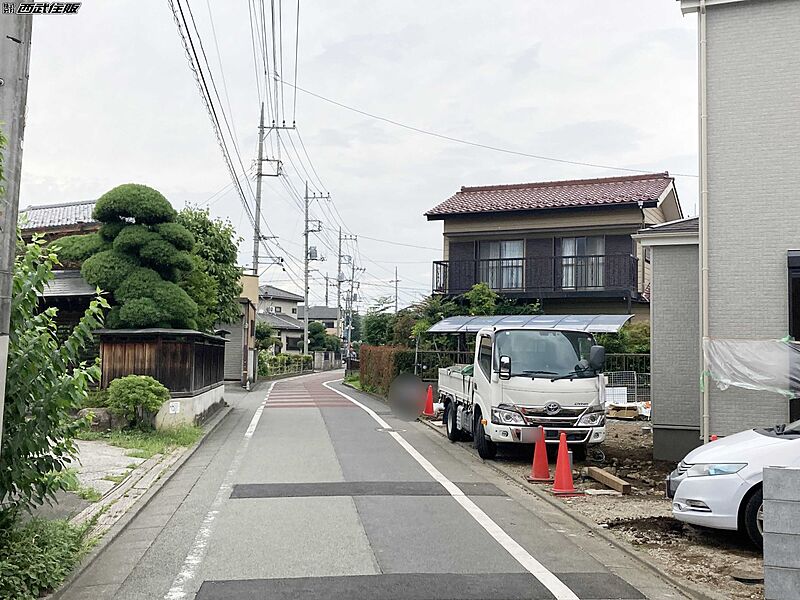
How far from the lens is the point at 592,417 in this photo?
1331cm

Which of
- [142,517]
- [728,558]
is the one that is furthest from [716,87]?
[142,517]

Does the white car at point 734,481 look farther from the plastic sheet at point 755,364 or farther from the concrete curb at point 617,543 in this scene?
the plastic sheet at point 755,364

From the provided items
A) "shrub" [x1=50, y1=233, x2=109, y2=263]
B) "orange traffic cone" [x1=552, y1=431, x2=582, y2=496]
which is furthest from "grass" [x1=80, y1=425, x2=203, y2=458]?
"orange traffic cone" [x1=552, y1=431, x2=582, y2=496]

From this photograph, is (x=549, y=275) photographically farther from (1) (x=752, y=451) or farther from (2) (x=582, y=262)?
(1) (x=752, y=451)

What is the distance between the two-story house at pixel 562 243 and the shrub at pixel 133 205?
14363 mm

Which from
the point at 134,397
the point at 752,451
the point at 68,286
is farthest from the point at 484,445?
the point at 68,286

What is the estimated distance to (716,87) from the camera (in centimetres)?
1273

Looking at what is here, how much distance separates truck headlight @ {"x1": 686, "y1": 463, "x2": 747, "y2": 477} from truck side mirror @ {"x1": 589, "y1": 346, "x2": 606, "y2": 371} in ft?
16.0

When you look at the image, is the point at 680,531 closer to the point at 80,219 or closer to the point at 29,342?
the point at 29,342

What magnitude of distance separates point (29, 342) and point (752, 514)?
653cm

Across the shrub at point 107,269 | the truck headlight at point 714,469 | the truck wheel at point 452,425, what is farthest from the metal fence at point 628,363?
the truck headlight at point 714,469

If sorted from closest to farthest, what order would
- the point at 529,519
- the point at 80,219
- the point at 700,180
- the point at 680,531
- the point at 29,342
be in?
the point at 29,342
the point at 680,531
the point at 529,519
the point at 700,180
the point at 80,219

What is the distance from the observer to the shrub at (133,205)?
60.8 ft

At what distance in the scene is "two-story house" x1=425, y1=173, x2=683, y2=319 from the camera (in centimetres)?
2862
